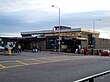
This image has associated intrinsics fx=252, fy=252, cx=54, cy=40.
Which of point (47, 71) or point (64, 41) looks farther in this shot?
point (64, 41)

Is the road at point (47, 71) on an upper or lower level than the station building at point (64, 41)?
lower

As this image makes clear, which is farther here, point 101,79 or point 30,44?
point 30,44

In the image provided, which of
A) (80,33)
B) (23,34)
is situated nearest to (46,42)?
(80,33)

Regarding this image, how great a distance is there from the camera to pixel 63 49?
216 feet

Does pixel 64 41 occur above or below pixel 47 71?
above

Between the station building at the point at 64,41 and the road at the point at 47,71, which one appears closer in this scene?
the road at the point at 47,71

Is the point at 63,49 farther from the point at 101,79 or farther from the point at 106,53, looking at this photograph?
the point at 101,79

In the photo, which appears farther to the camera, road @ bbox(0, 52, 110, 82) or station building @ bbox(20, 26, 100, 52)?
station building @ bbox(20, 26, 100, 52)

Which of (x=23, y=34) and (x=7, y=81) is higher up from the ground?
(x=23, y=34)

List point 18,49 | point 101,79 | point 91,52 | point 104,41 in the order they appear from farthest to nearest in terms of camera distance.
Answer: point 104,41 < point 91,52 < point 18,49 < point 101,79

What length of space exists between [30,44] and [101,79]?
63.9m

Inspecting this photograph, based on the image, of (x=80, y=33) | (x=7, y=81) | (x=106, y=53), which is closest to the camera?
(x=7, y=81)

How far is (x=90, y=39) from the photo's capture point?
249ft

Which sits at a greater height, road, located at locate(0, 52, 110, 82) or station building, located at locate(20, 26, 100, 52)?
station building, located at locate(20, 26, 100, 52)
